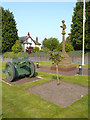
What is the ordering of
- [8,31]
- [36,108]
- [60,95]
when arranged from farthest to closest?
1. [8,31]
2. [60,95]
3. [36,108]

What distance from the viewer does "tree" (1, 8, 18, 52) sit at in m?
32.7

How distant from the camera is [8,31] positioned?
109ft

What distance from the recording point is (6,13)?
3428 centimetres

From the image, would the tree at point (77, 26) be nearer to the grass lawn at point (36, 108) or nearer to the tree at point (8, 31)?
the tree at point (8, 31)

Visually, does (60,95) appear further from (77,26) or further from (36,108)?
(77,26)

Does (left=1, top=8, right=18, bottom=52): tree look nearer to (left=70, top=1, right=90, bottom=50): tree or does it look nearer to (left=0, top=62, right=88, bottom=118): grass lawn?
(left=70, top=1, right=90, bottom=50): tree

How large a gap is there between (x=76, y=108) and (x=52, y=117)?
1.19m

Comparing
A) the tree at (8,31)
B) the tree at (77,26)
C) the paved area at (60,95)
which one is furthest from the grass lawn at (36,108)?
the tree at (8,31)

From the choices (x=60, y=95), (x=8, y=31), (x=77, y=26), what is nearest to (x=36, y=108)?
(x=60, y=95)

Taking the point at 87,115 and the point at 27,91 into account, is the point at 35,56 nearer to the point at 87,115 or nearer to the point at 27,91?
the point at 27,91

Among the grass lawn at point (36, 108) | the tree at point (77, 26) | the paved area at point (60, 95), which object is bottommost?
the grass lawn at point (36, 108)

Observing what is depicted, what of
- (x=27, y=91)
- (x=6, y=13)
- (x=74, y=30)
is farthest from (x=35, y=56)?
(x=27, y=91)

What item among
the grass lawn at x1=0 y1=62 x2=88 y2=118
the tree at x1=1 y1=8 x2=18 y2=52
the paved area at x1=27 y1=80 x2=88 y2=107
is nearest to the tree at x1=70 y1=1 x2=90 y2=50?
the paved area at x1=27 y1=80 x2=88 y2=107

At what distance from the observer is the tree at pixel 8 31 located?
32.7 meters
